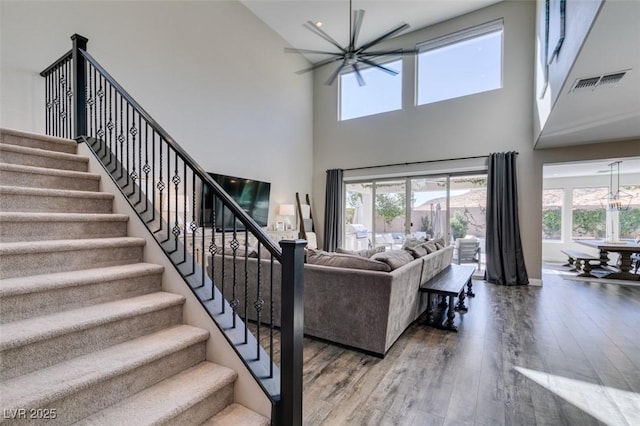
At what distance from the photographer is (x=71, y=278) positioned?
5.52 ft

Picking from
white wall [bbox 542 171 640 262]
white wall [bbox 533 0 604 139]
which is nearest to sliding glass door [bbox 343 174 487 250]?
white wall [bbox 533 0 604 139]

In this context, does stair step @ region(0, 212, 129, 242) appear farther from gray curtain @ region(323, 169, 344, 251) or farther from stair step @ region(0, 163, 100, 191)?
gray curtain @ region(323, 169, 344, 251)

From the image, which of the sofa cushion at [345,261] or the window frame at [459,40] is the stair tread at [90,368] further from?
the window frame at [459,40]

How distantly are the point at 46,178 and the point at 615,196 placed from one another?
11831 millimetres

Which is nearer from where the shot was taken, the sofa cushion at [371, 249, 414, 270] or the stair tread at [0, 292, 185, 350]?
the stair tread at [0, 292, 185, 350]

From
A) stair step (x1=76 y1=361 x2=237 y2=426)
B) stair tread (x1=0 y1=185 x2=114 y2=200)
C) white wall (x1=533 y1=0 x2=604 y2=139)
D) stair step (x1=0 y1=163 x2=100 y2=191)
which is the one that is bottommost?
stair step (x1=76 y1=361 x2=237 y2=426)

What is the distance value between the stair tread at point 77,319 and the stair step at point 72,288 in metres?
0.05

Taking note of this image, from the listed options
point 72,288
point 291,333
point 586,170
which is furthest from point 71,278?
point 586,170

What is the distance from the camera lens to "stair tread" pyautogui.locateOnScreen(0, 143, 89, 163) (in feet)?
7.70

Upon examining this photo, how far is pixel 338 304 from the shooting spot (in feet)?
9.13

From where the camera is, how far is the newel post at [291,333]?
5.03 feet

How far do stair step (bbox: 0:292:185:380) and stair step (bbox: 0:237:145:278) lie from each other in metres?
0.37

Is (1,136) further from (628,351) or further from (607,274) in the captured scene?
(607,274)

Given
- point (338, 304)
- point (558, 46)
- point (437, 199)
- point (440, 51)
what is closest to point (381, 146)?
point (437, 199)
